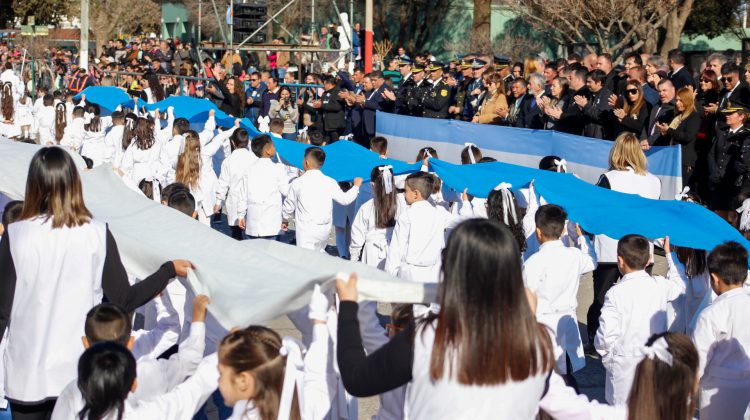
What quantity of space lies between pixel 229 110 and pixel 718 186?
10.4m

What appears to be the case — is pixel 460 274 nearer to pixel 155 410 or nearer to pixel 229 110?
pixel 155 410

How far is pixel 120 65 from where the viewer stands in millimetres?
31219

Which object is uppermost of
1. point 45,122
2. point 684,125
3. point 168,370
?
point 684,125

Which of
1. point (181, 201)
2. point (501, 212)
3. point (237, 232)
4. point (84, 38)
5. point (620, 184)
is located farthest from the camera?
point (84, 38)

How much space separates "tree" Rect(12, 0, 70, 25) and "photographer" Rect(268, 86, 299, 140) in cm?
3142

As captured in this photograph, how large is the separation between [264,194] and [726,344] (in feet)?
21.4

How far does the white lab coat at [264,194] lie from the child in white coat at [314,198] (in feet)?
2.11

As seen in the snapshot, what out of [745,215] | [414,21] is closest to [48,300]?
[745,215]

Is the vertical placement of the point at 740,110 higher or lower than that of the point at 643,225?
higher

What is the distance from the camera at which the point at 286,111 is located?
20109mm

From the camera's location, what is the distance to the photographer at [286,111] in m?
18.9

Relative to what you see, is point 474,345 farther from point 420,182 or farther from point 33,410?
point 420,182

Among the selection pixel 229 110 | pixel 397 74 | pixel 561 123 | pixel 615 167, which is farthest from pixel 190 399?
pixel 397 74

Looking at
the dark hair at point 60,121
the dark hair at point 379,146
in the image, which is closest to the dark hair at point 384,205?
the dark hair at point 379,146
